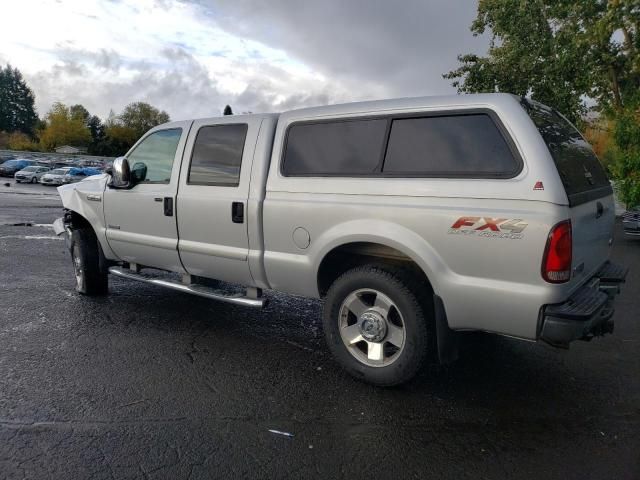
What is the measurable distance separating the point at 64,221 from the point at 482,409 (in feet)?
16.9

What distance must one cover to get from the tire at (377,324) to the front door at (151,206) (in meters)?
1.89

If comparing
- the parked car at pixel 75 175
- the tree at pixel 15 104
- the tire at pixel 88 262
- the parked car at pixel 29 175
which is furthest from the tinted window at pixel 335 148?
the tree at pixel 15 104

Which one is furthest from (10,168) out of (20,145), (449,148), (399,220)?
(20,145)

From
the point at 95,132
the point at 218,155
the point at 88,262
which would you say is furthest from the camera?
the point at 95,132

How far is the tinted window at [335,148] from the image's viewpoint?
A: 3848 mm

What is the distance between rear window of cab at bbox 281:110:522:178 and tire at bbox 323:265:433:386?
768 mm

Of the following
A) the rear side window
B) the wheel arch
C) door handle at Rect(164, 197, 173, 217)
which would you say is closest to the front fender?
door handle at Rect(164, 197, 173, 217)

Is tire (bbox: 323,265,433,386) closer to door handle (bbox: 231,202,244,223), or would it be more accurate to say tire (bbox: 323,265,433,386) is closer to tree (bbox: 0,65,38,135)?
door handle (bbox: 231,202,244,223)

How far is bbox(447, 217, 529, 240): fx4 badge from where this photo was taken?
311cm

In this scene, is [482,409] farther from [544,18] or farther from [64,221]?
[544,18]

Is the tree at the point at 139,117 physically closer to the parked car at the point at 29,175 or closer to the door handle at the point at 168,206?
the parked car at the point at 29,175

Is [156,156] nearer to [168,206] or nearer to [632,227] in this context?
[168,206]

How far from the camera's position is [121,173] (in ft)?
17.1

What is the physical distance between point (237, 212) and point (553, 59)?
70.1 ft
